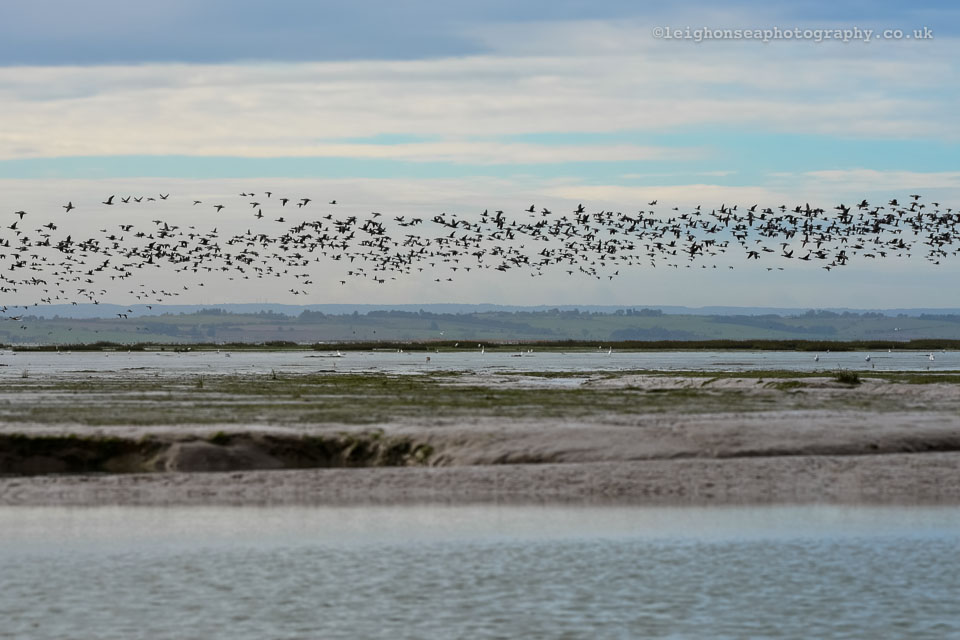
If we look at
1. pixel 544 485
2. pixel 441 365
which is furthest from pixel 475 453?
pixel 441 365

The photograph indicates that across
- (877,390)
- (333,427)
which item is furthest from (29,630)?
(877,390)

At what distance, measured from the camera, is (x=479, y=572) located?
19.1 meters

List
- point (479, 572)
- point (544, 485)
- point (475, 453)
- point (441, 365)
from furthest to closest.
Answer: point (441, 365) → point (475, 453) → point (544, 485) → point (479, 572)

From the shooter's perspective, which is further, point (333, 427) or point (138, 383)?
point (138, 383)

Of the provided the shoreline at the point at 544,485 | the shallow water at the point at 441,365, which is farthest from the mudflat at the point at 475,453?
the shallow water at the point at 441,365

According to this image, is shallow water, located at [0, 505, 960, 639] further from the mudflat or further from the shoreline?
the mudflat

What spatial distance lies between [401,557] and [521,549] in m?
1.89

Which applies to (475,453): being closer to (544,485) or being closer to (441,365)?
(544,485)

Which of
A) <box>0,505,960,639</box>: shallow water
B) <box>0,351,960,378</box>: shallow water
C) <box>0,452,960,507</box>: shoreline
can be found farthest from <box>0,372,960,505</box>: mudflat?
<box>0,351,960,378</box>: shallow water

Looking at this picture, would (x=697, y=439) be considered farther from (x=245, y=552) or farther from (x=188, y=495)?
(x=245, y=552)

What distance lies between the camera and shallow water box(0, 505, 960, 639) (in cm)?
1598

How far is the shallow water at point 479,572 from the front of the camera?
629 inches

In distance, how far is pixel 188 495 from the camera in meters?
26.2

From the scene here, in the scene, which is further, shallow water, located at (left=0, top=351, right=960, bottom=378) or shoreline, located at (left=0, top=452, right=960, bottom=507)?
shallow water, located at (left=0, top=351, right=960, bottom=378)
